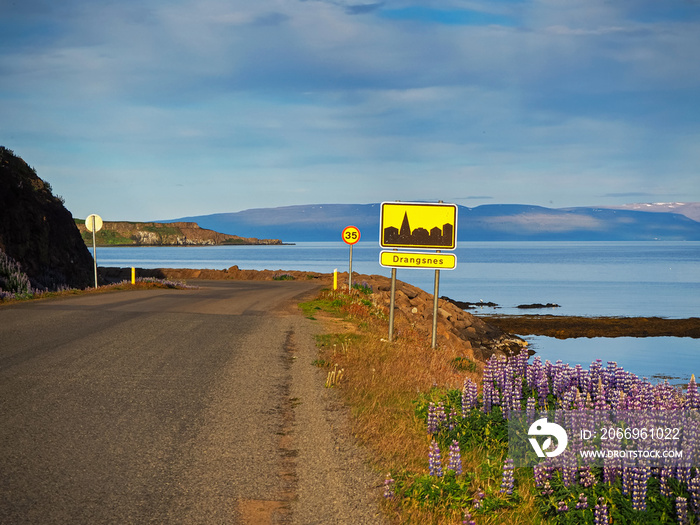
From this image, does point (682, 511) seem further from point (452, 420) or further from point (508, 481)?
point (452, 420)

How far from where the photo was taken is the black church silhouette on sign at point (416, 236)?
43.6 ft

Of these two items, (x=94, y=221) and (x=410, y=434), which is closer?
(x=410, y=434)

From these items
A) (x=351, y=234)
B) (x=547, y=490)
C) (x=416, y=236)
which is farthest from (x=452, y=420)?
(x=351, y=234)

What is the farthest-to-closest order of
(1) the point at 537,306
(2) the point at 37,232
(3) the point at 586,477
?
(1) the point at 537,306
(2) the point at 37,232
(3) the point at 586,477

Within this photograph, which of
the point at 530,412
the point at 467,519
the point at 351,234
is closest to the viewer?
the point at 467,519

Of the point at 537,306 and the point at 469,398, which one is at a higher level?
the point at 469,398

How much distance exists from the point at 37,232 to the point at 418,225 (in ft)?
78.2

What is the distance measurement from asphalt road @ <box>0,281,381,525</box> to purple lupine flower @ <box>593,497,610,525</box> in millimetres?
1575

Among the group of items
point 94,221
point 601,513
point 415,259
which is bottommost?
point 601,513

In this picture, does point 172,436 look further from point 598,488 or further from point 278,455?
point 598,488

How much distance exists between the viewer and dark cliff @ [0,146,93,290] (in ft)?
94.9

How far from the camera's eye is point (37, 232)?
3102 cm

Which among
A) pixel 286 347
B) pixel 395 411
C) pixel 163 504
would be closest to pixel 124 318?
pixel 286 347

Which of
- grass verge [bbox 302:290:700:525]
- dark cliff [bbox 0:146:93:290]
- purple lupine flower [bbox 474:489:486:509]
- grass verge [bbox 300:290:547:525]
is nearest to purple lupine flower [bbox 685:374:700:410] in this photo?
grass verge [bbox 302:290:700:525]
